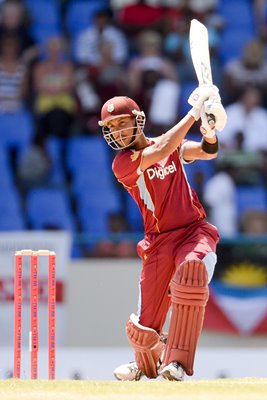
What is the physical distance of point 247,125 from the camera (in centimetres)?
1220

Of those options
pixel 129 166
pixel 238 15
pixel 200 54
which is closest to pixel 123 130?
pixel 129 166

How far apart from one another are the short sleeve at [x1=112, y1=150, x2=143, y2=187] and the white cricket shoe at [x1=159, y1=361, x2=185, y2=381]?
99cm

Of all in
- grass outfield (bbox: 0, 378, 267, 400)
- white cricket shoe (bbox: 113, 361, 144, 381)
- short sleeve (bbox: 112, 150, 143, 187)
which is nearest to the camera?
grass outfield (bbox: 0, 378, 267, 400)

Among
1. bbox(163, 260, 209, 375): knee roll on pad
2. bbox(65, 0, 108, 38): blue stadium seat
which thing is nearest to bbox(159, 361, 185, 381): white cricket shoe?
bbox(163, 260, 209, 375): knee roll on pad

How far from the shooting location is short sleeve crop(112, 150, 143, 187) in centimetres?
659

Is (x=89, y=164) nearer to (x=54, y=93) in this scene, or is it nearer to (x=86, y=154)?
(x=86, y=154)

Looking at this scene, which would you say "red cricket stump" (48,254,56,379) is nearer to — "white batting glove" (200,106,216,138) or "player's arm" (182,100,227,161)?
"player's arm" (182,100,227,161)

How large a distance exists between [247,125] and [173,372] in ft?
19.7

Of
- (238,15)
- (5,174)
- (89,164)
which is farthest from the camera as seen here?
(238,15)

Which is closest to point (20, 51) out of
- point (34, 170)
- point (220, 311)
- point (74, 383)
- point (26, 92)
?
point (26, 92)

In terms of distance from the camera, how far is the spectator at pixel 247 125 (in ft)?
39.6

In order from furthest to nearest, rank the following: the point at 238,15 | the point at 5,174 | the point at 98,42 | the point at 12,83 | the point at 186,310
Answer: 1. the point at 238,15
2. the point at 98,42
3. the point at 12,83
4. the point at 5,174
5. the point at 186,310

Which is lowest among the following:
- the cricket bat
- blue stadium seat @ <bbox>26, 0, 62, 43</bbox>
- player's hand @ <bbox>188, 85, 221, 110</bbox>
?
player's hand @ <bbox>188, 85, 221, 110</bbox>

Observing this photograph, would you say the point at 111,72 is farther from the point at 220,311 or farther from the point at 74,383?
the point at 74,383
